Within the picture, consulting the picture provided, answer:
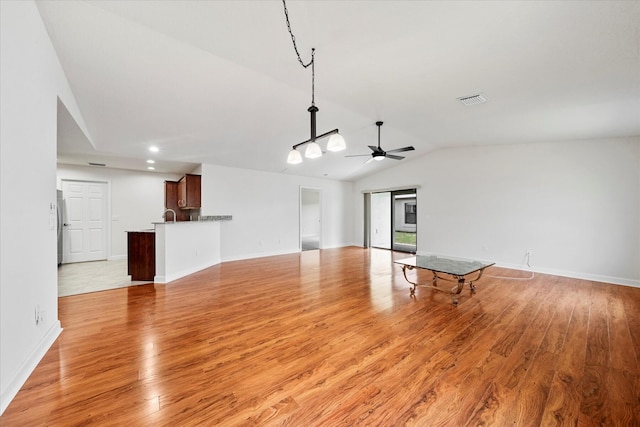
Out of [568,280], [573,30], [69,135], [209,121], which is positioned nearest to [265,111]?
[209,121]

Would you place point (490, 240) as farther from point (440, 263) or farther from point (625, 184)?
point (440, 263)

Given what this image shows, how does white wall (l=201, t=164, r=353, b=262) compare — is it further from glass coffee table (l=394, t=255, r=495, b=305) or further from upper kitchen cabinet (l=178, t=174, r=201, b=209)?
glass coffee table (l=394, t=255, r=495, b=305)

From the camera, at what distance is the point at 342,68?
2.77m

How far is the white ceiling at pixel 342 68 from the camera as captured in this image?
1.99 m

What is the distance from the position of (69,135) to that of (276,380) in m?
4.63

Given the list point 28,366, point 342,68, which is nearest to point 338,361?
point 28,366

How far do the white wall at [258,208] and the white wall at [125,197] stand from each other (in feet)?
7.18

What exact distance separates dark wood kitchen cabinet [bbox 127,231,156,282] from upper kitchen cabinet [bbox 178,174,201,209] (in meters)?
1.43

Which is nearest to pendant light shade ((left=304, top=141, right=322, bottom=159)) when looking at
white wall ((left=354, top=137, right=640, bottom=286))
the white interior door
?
white wall ((left=354, top=137, right=640, bottom=286))

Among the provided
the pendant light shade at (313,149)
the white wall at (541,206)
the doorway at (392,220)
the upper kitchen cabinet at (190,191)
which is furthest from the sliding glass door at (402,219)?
the pendant light shade at (313,149)

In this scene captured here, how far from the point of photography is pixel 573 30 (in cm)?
201

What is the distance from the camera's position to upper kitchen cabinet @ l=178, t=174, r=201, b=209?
5.68m

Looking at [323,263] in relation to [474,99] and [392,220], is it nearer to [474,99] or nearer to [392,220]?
[392,220]

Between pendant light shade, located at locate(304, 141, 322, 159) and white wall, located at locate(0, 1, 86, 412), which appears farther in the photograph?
pendant light shade, located at locate(304, 141, 322, 159)
